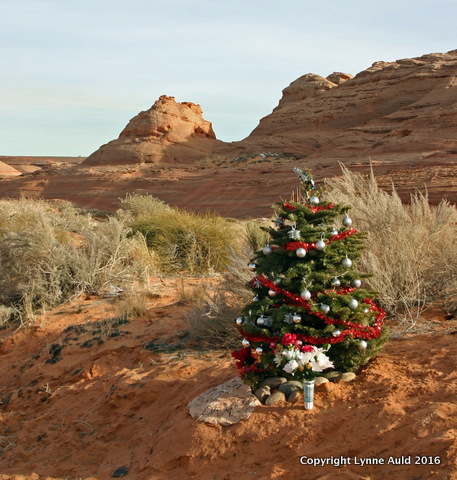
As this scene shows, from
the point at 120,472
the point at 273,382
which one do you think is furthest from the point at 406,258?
the point at 120,472

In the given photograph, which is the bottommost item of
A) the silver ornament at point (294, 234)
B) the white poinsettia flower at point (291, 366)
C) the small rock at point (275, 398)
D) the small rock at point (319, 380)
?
the small rock at point (275, 398)

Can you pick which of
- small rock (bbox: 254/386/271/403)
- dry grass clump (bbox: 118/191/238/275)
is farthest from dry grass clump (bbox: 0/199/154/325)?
small rock (bbox: 254/386/271/403)

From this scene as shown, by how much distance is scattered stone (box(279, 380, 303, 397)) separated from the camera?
3.74m

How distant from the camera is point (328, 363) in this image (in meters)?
3.58

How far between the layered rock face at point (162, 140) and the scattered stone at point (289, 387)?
127 feet

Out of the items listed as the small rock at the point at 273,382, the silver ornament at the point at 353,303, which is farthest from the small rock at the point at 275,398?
the silver ornament at the point at 353,303

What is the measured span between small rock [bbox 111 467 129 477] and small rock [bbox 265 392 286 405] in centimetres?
108

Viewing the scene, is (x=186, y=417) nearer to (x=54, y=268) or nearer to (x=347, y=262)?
(x=347, y=262)

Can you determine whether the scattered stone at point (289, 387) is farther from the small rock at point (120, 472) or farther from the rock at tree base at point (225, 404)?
the small rock at point (120, 472)

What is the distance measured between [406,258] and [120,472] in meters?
3.41

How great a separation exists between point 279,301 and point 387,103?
40118 mm

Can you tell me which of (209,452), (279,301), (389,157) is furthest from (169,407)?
(389,157)

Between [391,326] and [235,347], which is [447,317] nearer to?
[391,326]

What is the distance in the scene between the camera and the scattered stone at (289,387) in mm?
3740
